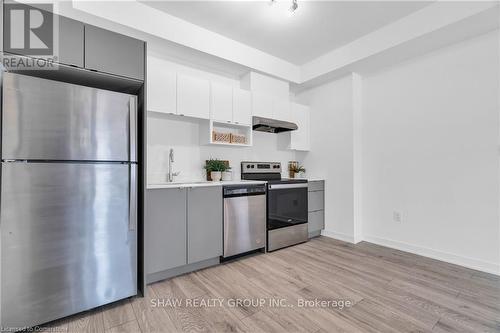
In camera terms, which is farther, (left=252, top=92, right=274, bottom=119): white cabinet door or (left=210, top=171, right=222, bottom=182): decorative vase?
(left=252, top=92, right=274, bottom=119): white cabinet door

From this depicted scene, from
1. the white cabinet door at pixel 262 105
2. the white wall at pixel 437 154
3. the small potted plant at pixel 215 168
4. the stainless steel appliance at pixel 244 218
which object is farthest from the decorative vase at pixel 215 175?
the white wall at pixel 437 154

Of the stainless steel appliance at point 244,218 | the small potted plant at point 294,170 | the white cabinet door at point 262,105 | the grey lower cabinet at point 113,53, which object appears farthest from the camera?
the small potted plant at point 294,170

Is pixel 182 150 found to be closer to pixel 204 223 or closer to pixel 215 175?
pixel 215 175

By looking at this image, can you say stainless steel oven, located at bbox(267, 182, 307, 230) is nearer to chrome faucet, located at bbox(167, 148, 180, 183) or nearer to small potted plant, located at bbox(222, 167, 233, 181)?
small potted plant, located at bbox(222, 167, 233, 181)

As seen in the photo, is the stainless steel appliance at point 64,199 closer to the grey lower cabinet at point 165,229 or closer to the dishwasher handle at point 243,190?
the grey lower cabinet at point 165,229

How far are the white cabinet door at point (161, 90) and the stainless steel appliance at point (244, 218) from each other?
3.71 ft

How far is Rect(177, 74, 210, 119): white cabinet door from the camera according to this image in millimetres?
2682

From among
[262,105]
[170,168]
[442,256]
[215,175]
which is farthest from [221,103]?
[442,256]

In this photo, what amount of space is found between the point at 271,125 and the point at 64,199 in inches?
99.4

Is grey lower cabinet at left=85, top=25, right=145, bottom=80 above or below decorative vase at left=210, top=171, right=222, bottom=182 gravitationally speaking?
above

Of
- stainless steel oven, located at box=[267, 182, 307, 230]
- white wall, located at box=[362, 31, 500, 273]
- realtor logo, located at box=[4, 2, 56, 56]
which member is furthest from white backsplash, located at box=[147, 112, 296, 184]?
white wall, located at box=[362, 31, 500, 273]

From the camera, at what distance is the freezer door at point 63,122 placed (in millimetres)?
1496

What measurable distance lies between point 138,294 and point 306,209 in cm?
236

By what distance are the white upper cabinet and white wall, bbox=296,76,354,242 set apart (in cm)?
162
